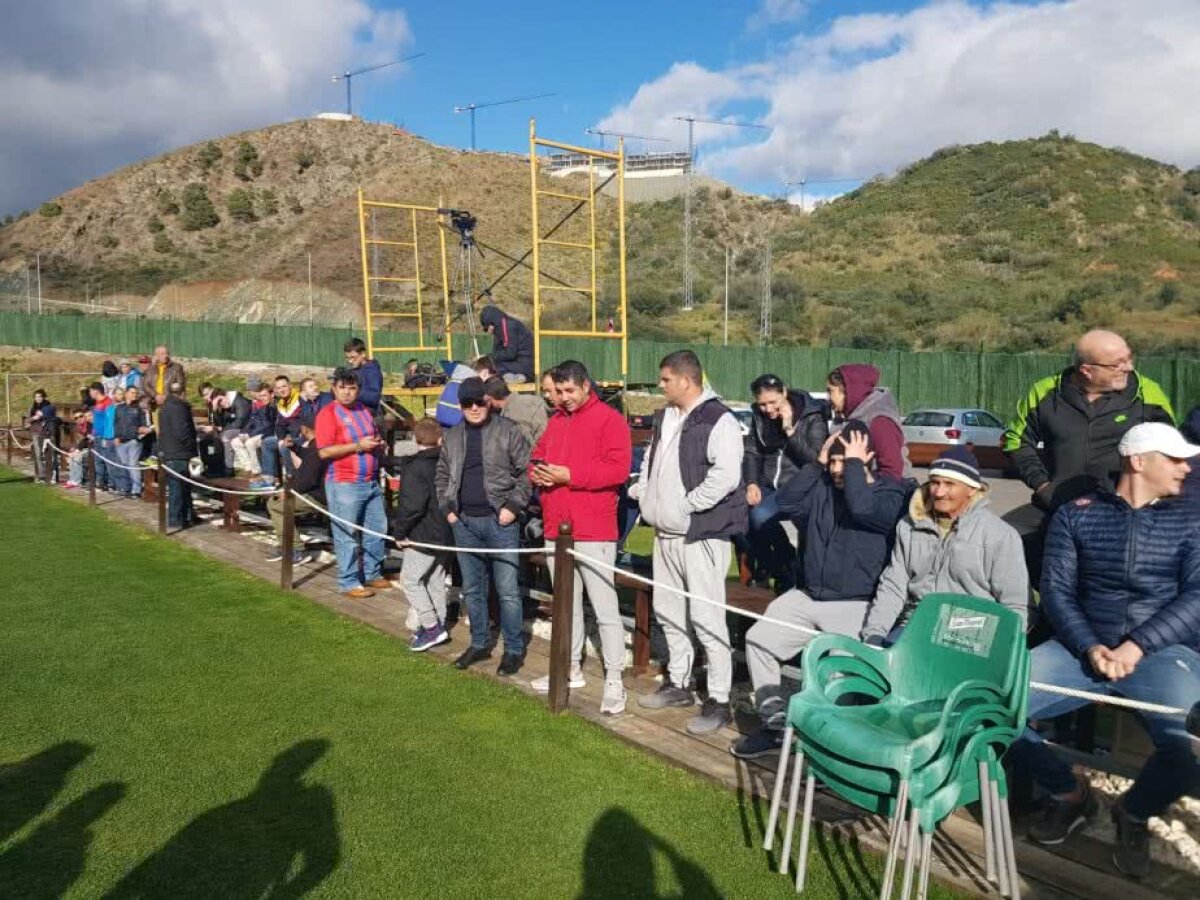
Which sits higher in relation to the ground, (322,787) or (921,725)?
(921,725)

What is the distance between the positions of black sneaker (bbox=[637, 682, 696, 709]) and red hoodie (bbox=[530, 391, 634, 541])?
36.8 inches

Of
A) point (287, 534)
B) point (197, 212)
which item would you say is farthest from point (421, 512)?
point (197, 212)

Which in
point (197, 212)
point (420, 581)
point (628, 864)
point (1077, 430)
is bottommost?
point (628, 864)

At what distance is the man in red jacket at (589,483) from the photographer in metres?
5.74

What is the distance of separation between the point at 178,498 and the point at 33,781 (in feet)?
24.3

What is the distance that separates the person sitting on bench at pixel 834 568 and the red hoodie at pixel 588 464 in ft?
3.71

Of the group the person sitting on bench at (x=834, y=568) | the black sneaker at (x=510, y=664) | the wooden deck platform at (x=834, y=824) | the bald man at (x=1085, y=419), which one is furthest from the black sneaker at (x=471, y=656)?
the bald man at (x=1085, y=419)

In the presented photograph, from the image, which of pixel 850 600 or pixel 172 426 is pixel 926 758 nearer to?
pixel 850 600

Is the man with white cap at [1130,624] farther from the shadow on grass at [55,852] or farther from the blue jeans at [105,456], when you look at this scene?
the blue jeans at [105,456]

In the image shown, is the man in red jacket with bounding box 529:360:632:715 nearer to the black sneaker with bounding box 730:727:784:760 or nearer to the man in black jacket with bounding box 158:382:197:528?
the black sneaker with bounding box 730:727:784:760

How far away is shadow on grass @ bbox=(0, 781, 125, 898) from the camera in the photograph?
3.98m

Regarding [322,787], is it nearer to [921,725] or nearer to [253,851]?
[253,851]

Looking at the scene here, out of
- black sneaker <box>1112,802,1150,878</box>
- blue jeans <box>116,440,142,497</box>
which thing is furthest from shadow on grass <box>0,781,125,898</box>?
blue jeans <box>116,440,142,497</box>

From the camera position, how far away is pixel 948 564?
4613 millimetres
